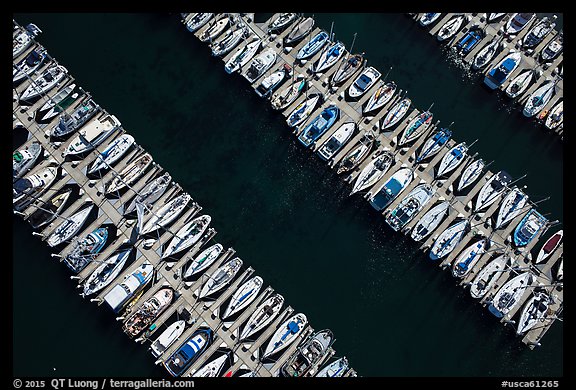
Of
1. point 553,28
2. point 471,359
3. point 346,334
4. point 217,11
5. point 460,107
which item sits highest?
point 553,28

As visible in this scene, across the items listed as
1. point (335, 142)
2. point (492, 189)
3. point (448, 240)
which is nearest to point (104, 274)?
point (335, 142)

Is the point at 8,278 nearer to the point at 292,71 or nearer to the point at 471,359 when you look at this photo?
the point at 292,71

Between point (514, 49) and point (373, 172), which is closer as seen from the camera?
point (373, 172)

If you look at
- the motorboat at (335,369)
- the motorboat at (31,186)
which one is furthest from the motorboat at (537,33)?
the motorboat at (31,186)

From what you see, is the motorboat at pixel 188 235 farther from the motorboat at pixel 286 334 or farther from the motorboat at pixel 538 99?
the motorboat at pixel 538 99

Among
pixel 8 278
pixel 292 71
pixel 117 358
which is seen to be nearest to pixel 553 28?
pixel 292 71

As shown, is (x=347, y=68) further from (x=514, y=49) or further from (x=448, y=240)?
(x=448, y=240)

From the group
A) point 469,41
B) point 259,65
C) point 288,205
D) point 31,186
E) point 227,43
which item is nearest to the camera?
point 31,186
